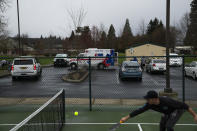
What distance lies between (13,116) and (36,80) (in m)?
1.72

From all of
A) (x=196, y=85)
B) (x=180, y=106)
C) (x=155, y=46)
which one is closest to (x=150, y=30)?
(x=155, y=46)

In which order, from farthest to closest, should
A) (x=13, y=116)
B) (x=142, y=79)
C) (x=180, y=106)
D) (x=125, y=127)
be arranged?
(x=142, y=79), (x=13, y=116), (x=125, y=127), (x=180, y=106)

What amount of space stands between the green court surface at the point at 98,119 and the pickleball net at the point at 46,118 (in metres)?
0.84

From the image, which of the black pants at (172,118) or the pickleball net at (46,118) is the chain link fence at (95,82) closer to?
the pickleball net at (46,118)

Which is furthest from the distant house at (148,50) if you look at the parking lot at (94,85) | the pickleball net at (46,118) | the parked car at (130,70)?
the pickleball net at (46,118)

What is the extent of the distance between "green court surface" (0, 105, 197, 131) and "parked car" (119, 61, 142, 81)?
4.49 ft

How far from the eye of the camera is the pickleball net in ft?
12.8

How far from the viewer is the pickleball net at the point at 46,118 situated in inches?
153

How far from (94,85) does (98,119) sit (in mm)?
1749

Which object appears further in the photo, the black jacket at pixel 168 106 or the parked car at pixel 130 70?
the parked car at pixel 130 70

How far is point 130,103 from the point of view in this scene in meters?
9.69

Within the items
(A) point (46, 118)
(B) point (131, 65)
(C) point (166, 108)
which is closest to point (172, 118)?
(C) point (166, 108)

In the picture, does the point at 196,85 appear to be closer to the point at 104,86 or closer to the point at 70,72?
the point at 104,86

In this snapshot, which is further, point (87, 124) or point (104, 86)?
point (104, 86)
